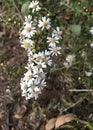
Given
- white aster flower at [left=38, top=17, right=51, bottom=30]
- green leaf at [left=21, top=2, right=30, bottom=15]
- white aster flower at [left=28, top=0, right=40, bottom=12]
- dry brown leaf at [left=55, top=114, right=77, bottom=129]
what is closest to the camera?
dry brown leaf at [left=55, top=114, right=77, bottom=129]

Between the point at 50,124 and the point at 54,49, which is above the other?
the point at 54,49

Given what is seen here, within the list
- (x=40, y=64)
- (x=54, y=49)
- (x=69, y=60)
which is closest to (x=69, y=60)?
(x=69, y=60)

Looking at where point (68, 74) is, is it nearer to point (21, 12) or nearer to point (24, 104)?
point (24, 104)

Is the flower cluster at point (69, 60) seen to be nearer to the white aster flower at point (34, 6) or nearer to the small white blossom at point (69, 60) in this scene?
the small white blossom at point (69, 60)

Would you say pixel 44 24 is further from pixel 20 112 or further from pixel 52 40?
pixel 20 112

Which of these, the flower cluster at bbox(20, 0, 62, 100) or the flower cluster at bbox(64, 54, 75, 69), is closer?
the flower cluster at bbox(20, 0, 62, 100)

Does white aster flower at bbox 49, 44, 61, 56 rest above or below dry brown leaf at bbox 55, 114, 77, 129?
above

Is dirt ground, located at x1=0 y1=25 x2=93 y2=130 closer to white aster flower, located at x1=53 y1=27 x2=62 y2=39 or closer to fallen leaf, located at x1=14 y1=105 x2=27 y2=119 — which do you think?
fallen leaf, located at x1=14 y1=105 x2=27 y2=119

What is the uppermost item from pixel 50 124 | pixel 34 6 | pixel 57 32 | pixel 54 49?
pixel 34 6

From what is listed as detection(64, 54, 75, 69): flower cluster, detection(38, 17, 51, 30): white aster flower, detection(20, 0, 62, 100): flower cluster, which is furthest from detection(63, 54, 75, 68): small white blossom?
detection(38, 17, 51, 30): white aster flower
